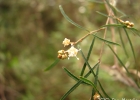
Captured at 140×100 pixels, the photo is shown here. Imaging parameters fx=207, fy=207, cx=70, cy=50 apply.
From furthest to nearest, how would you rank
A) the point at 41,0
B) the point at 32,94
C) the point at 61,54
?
1. the point at 41,0
2. the point at 32,94
3. the point at 61,54

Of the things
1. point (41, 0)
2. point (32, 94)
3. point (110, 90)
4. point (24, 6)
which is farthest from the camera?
point (24, 6)

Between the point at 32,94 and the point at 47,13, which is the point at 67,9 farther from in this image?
the point at 32,94

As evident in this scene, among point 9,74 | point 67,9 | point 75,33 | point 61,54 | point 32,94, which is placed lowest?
point 61,54

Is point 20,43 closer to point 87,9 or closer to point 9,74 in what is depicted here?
point 9,74

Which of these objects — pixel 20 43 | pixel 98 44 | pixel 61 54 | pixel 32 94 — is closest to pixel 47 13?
pixel 20 43

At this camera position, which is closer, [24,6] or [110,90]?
[110,90]

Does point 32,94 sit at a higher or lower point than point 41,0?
lower
